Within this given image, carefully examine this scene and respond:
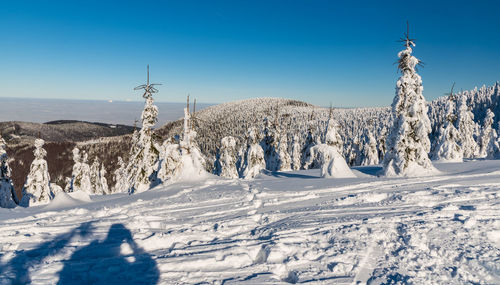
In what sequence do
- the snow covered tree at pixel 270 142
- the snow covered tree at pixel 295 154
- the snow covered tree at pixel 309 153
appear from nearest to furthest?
the snow covered tree at pixel 309 153, the snow covered tree at pixel 270 142, the snow covered tree at pixel 295 154

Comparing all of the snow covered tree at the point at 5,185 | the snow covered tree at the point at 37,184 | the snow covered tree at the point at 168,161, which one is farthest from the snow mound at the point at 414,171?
the snow covered tree at the point at 37,184

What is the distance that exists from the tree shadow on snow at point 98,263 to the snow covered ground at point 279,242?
0.02 m

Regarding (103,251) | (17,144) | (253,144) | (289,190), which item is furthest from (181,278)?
(17,144)

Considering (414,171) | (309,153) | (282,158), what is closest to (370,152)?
(309,153)

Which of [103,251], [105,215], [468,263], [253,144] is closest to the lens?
[468,263]

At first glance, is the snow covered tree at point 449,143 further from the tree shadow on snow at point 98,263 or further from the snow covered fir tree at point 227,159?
the tree shadow on snow at point 98,263

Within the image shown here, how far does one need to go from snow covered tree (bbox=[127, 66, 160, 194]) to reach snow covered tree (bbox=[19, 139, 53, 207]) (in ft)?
36.4

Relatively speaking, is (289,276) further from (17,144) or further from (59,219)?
(17,144)

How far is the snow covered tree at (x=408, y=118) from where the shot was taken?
15.6 metres

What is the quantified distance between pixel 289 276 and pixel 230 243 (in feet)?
5.35

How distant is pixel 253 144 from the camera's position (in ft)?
106

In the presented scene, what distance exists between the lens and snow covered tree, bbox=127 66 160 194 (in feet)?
68.6

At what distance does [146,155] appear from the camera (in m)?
21.2

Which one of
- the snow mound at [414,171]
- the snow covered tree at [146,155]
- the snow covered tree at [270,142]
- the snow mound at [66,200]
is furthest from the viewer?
the snow covered tree at [270,142]
